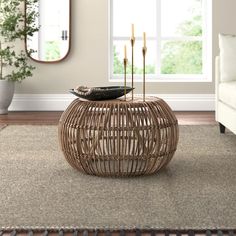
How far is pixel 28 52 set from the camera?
6496 mm

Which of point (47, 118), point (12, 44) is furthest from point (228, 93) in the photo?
point (12, 44)

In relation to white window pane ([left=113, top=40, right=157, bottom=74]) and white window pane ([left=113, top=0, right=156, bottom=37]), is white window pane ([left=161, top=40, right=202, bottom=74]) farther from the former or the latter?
white window pane ([left=113, top=0, right=156, bottom=37])

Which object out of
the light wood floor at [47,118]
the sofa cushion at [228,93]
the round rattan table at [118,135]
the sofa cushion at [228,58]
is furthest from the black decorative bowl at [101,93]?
the light wood floor at [47,118]

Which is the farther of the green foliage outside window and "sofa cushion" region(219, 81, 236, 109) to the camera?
the green foliage outside window

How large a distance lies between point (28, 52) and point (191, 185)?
12.8 ft

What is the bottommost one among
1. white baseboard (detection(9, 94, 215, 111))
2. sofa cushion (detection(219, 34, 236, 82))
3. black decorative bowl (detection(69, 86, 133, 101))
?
white baseboard (detection(9, 94, 215, 111))

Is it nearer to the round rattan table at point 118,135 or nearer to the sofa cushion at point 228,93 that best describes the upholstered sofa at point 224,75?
the sofa cushion at point 228,93

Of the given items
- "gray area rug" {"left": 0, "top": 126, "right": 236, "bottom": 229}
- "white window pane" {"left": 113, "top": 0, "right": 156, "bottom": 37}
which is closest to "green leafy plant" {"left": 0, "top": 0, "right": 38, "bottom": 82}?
"white window pane" {"left": 113, "top": 0, "right": 156, "bottom": 37}

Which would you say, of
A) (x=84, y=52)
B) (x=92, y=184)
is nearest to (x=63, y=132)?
(x=92, y=184)

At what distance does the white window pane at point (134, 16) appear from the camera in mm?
6750

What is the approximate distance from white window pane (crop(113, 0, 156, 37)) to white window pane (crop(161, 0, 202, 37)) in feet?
→ 0.44

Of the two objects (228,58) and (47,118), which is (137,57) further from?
(228,58)

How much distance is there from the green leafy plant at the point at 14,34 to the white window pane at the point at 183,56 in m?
1.60

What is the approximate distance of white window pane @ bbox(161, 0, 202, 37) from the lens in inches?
266
